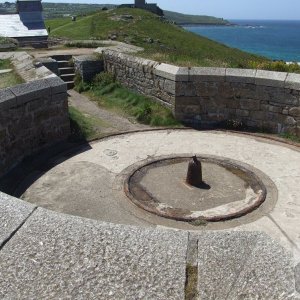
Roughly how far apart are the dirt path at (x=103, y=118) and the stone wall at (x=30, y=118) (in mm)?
1059

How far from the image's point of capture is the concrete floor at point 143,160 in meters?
5.28

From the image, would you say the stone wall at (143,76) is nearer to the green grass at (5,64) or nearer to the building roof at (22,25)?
the green grass at (5,64)

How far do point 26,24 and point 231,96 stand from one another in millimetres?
23365

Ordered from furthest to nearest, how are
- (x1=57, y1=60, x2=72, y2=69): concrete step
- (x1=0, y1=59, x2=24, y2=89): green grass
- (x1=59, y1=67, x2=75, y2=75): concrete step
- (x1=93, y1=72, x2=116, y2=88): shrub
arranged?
(x1=57, y1=60, x2=72, y2=69): concrete step
(x1=59, y1=67, x2=75, y2=75): concrete step
(x1=93, y1=72, x2=116, y2=88): shrub
(x1=0, y1=59, x2=24, y2=89): green grass

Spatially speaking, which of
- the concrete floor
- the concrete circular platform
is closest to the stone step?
the concrete floor

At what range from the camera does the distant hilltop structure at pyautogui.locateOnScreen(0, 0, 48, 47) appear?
25.2 m

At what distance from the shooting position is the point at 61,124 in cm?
805

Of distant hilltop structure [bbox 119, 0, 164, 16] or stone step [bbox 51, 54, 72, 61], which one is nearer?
stone step [bbox 51, 54, 72, 61]

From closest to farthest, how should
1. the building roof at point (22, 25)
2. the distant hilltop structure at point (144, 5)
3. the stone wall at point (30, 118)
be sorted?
the stone wall at point (30, 118), the building roof at point (22, 25), the distant hilltop structure at point (144, 5)

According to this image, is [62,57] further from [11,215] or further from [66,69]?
[11,215]

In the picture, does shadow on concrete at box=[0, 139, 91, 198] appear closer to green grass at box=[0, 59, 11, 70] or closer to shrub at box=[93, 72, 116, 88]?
green grass at box=[0, 59, 11, 70]

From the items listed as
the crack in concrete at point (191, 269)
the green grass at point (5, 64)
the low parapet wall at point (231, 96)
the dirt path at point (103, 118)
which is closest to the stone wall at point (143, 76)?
the low parapet wall at point (231, 96)

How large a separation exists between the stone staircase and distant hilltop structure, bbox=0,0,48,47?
11.5 meters

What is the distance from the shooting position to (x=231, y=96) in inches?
342
